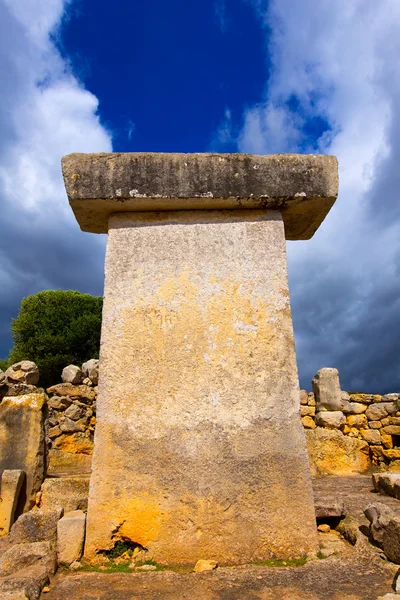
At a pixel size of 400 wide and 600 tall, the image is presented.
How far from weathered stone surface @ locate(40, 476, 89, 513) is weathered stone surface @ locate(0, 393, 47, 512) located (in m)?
0.26

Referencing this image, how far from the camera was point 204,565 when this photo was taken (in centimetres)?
274

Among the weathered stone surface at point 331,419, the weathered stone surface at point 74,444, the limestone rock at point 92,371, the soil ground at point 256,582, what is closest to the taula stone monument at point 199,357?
the soil ground at point 256,582

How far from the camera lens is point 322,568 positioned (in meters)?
2.69

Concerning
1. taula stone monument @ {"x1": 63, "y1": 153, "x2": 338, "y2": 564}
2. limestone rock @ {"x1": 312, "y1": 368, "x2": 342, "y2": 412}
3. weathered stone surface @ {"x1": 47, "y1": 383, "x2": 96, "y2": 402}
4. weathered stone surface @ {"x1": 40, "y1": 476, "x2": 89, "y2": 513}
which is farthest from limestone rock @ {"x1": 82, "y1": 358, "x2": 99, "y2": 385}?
taula stone monument @ {"x1": 63, "y1": 153, "x2": 338, "y2": 564}

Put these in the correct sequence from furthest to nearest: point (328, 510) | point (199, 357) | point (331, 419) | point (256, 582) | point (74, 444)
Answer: point (74, 444) → point (331, 419) → point (328, 510) → point (199, 357) → point (256, 582)

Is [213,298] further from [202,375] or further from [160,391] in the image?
[160,391]

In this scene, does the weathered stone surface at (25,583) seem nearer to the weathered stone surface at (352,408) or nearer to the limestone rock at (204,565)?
the limestone rock at (204,565)

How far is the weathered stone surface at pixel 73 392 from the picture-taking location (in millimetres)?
9969

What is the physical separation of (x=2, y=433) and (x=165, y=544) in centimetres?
239

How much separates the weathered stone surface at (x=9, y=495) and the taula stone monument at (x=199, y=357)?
47.1 inches

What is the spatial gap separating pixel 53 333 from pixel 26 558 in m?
18.2

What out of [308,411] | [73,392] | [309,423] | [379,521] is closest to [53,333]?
[73,392]

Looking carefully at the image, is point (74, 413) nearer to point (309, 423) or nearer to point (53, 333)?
point (309, 423)

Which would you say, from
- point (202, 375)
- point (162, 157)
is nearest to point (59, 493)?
point (202, 375)
